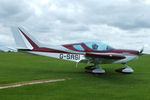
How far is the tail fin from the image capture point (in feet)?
50.3

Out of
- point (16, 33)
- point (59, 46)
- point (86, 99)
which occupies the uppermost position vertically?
point (16, 33)

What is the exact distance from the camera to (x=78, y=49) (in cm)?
1554

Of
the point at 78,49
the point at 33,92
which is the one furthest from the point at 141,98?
the point at 78,49

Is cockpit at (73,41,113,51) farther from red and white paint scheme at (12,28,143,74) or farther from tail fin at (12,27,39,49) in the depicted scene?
tail fin at (12,27,39,49)

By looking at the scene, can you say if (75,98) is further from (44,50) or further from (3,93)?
(44,50)

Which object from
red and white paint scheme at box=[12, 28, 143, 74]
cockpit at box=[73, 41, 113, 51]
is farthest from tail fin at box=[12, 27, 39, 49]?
cockpit at box=[73, 41, 113, 51]

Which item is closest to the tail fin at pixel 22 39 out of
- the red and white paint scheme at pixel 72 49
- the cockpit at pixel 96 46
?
the red and white paint scheme at pixel 72 49

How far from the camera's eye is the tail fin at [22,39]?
15.3 meters

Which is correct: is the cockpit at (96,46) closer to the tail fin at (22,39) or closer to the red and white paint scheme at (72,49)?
the red and white paint scheme at (72,49)

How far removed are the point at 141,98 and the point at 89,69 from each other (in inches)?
364

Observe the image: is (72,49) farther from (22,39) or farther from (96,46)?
(22,39)

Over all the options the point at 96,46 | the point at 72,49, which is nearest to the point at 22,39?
the point at 72,49

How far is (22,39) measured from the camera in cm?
1545

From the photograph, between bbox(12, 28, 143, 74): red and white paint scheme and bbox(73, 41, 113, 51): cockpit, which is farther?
bbox(73, 41, 113, 51): cockpit
